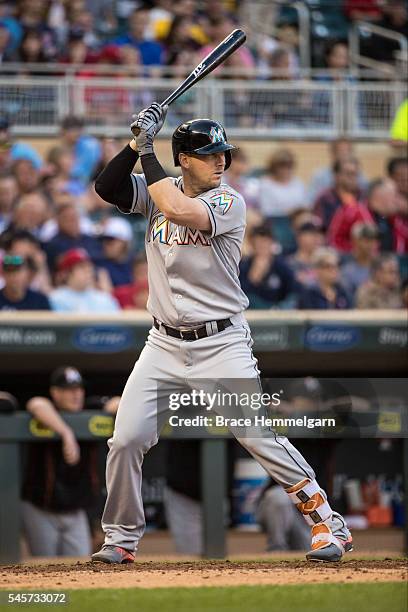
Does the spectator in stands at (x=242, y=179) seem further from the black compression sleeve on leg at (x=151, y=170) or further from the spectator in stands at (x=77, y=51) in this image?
the black compression sleeve on leg at (x=151, y=170)

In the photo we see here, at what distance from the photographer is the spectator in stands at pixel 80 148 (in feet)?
31.6

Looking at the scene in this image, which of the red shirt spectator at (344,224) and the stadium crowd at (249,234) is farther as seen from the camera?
the red shirt spectator at (344,224)

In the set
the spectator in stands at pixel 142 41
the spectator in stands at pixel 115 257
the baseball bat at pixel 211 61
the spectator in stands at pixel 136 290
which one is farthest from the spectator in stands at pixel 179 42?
the baseball bat at pixel 211 61

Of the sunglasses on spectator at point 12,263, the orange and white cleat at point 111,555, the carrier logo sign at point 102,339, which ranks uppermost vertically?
the sunglasses on spectator at point 12,263

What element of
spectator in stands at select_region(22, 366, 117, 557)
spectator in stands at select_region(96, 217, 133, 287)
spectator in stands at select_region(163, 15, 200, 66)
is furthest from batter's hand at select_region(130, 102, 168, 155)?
spectator in stands at select_region(163, 15, 200, 66)

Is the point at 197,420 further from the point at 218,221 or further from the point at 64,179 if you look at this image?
the point at 64,179

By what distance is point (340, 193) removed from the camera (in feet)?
32.2

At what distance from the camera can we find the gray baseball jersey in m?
4.61

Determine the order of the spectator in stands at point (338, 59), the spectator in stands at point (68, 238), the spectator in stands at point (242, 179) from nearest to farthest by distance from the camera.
→ the spectator in stands at point (68, 238) < the spectator in stands at point (242, 179) < the spectator in stands at point (338, 59)

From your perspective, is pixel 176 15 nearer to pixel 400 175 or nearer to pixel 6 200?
pixel 400 175

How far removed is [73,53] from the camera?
10812mm

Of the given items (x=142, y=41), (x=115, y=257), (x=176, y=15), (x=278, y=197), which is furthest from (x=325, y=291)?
(x=176, y=15)

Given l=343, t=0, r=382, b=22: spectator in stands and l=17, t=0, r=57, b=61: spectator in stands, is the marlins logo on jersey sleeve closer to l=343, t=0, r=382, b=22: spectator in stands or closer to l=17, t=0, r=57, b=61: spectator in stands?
l=17, t=0, r=57, b=61: spectator in stands

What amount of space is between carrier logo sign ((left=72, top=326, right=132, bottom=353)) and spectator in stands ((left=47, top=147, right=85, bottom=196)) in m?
2.50
